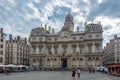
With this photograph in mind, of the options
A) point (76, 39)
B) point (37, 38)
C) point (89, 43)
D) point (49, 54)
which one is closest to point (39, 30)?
point (37, 38)

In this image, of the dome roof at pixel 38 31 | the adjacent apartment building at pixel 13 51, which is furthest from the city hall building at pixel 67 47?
the adjacent apartment building at pixel 13 51

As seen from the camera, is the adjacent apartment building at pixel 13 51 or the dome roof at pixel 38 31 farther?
the dome roof at pixel 38 31

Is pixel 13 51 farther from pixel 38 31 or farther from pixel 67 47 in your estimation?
pixel 67 47

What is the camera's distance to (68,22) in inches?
4220

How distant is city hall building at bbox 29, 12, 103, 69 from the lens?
9350 centimetres

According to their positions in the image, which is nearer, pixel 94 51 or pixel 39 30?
pixel 94 51

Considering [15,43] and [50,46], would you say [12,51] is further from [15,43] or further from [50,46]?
[50,46]

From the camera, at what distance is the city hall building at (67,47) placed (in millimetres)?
93500

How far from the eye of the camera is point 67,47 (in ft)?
322

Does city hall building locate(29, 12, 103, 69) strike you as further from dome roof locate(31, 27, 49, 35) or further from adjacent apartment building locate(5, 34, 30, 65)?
adjacent apartment building locate(5, 34, 30, 65)

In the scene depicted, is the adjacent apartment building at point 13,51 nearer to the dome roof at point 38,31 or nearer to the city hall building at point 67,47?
the city hall building at point 67,47

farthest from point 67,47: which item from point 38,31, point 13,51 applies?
point 13,51

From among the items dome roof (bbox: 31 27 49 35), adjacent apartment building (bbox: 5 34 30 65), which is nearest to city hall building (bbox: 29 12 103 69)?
dome roof (bbox: 31 27 49 35)

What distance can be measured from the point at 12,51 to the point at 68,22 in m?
33.0
